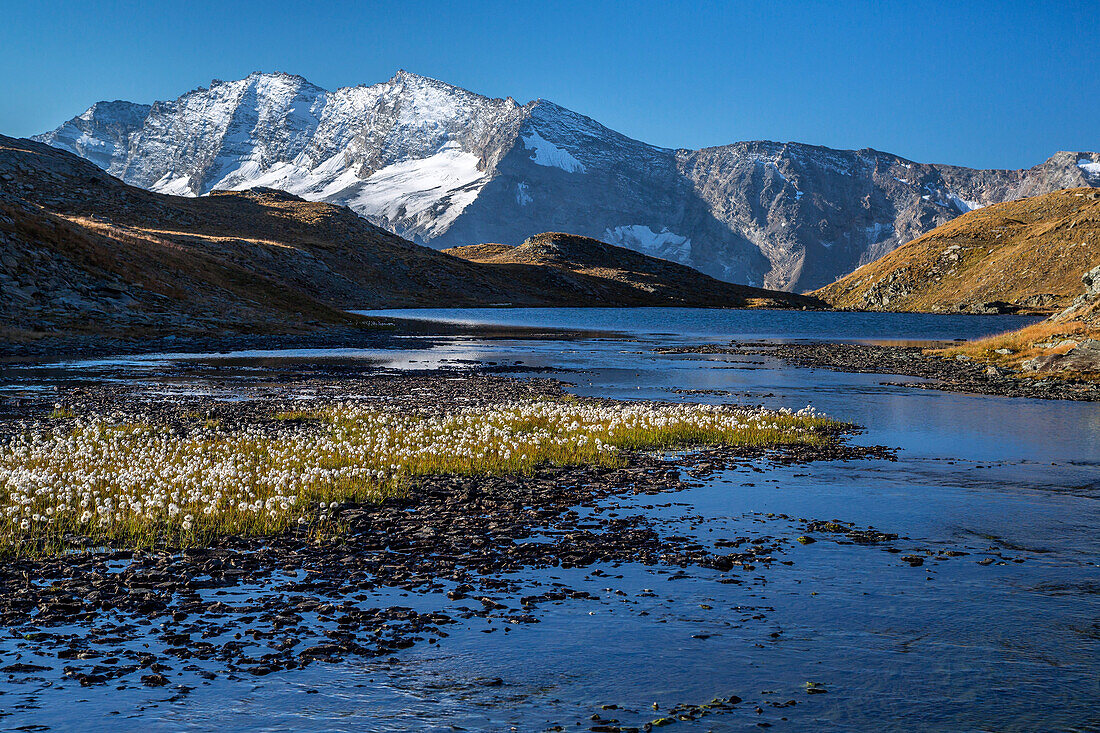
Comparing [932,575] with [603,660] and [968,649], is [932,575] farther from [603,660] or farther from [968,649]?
[603,660]

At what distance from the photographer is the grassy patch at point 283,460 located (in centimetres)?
1708

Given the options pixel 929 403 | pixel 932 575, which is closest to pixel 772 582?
pixel 932 575

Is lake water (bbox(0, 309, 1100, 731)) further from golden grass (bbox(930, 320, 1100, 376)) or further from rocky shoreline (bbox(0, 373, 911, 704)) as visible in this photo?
golden grass (bbox(930, 320, 1100, 376))

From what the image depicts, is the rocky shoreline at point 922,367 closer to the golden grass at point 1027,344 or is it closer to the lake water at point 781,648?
the golden grass at point 1027,344

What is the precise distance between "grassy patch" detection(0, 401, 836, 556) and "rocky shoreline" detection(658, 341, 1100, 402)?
1797 cm

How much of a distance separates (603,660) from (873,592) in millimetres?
5282

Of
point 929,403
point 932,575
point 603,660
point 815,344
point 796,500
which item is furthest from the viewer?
point 815,344

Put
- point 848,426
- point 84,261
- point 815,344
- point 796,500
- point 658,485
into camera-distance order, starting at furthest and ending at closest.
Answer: point 815,344 < point 84,261 < point 848,426 < point 658,485 < point 796,500

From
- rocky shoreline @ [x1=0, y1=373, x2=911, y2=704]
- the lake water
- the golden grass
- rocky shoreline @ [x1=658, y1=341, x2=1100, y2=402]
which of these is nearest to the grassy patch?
rocky shoreline @ [x1=0, y1=373, x2=911, y2=704]

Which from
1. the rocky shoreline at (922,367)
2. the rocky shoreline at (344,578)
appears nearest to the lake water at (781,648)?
the rocky shoreline at (344,578)

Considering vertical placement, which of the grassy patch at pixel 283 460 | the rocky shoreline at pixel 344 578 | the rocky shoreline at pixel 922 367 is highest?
the rocky shoreline at pixel 922 367

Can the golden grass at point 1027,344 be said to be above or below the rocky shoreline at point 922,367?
above

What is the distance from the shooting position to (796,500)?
2095 centimetres

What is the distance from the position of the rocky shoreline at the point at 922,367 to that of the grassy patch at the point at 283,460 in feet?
58.9
